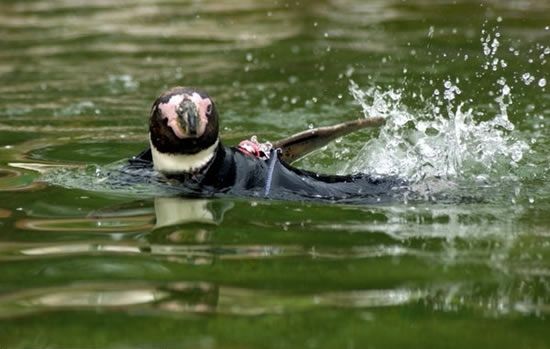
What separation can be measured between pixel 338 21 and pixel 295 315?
10428mm

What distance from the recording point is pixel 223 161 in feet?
18.0

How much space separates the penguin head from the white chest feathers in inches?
1.0

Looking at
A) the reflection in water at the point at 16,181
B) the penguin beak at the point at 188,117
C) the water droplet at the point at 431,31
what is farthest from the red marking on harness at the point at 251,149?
the water droplet at the point at 431,31

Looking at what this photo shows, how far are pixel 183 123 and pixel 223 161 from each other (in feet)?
1.32

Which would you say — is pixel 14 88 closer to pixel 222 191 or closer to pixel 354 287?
pixel 222 191

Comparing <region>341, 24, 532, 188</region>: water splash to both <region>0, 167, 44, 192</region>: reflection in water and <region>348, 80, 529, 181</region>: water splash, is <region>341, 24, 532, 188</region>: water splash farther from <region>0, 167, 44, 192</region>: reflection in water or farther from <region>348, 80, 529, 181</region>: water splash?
<region>0, 167, 44, 192</region>: reflection in water

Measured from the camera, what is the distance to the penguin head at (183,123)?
5.18 meters

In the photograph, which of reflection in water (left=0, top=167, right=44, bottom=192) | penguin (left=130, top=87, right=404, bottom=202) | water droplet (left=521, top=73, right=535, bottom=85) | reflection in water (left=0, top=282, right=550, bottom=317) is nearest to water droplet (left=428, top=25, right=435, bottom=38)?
water droplet (left=521, top=73, right=535, bottom=85)

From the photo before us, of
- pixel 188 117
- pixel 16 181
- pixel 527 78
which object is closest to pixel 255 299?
pixel 188 117

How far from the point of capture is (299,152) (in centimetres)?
603

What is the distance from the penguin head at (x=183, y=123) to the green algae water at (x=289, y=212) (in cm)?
28

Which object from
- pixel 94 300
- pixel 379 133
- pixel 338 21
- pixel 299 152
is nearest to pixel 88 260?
pixel 94 300

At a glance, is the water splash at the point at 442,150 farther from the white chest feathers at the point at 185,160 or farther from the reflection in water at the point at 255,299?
the reflection in water at the point at 255,299

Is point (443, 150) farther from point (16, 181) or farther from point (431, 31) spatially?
point (431, 31)
